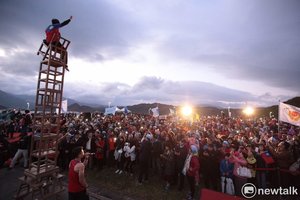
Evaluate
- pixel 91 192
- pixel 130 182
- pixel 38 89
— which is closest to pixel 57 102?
pixel 38 89

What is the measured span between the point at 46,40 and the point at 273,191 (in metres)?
11.6

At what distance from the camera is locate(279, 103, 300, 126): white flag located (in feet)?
39.4

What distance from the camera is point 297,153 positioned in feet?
31.3

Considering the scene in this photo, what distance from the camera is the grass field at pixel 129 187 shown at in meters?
8.12

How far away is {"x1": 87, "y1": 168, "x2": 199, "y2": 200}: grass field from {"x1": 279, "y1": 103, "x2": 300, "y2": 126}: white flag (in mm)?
8476

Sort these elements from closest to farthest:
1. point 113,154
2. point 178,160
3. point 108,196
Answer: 1. point 108,196
2. point 178,160
3. point 113,154

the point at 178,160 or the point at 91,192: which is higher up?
the point at 178,160

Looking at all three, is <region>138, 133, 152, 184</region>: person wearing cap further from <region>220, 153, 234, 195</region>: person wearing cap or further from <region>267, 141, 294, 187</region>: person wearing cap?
<region>267, 141, 294, 187</region>: person wearing cap

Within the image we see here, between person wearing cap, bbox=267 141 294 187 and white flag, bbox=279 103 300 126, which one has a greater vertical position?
white flag, bbox=279 103 300 126

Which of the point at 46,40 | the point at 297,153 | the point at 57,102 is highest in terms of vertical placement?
the point at 46,40

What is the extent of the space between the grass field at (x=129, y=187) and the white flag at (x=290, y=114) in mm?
8476

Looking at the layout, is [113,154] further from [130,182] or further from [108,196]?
[108,196]
